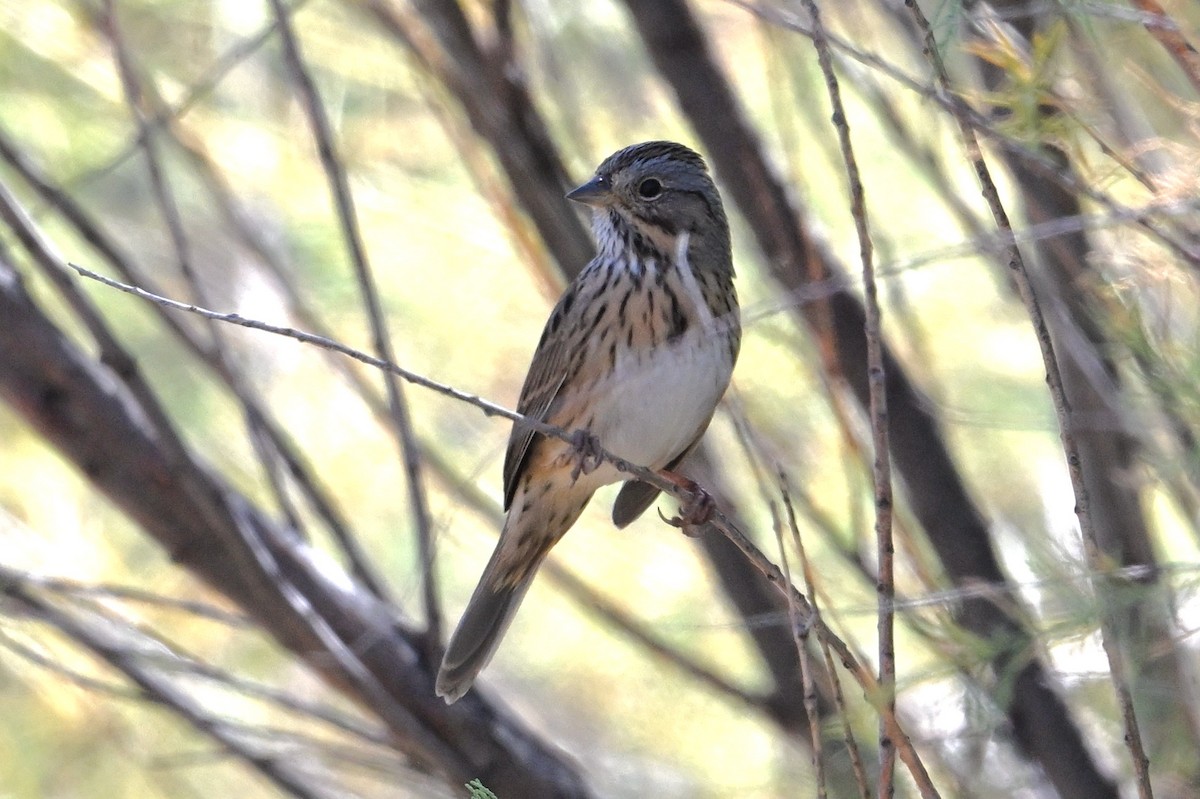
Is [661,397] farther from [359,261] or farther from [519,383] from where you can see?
[519,383]

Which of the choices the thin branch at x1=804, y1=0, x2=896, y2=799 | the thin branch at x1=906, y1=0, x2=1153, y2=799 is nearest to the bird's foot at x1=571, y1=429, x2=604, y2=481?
the thin branch at x1=804, y1=0, x2=896, y2=799

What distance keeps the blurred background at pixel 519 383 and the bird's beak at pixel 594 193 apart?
0.19 m

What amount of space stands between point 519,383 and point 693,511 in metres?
2.29

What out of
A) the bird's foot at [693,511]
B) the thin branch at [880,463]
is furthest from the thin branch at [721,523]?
the bird's foot at [693,511]

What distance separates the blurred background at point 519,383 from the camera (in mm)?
2902

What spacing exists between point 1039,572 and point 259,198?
11.4 feet

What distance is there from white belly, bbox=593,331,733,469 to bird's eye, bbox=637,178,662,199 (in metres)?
0.45

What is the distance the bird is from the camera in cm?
356

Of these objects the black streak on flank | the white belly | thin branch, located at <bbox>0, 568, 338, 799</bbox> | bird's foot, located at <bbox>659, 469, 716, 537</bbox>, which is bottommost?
thin branch, located at <bbox>0, 568, 338, 799</bbox>

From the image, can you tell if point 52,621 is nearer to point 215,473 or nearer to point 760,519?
point 215,473

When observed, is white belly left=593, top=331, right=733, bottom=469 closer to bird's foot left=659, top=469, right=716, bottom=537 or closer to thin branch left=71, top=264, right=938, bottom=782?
bird's foot left=659, top=469, right=716, bottom=537

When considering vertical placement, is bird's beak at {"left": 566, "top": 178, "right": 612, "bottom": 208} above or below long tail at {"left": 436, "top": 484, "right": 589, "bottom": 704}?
above

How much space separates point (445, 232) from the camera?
5043mm

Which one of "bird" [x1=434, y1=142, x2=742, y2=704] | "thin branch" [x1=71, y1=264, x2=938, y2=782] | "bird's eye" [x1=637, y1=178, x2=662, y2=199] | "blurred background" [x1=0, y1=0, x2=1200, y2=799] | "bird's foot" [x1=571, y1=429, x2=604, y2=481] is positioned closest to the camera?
"thin branch" [x1=71, y1=264, x2=938, y2=782]
